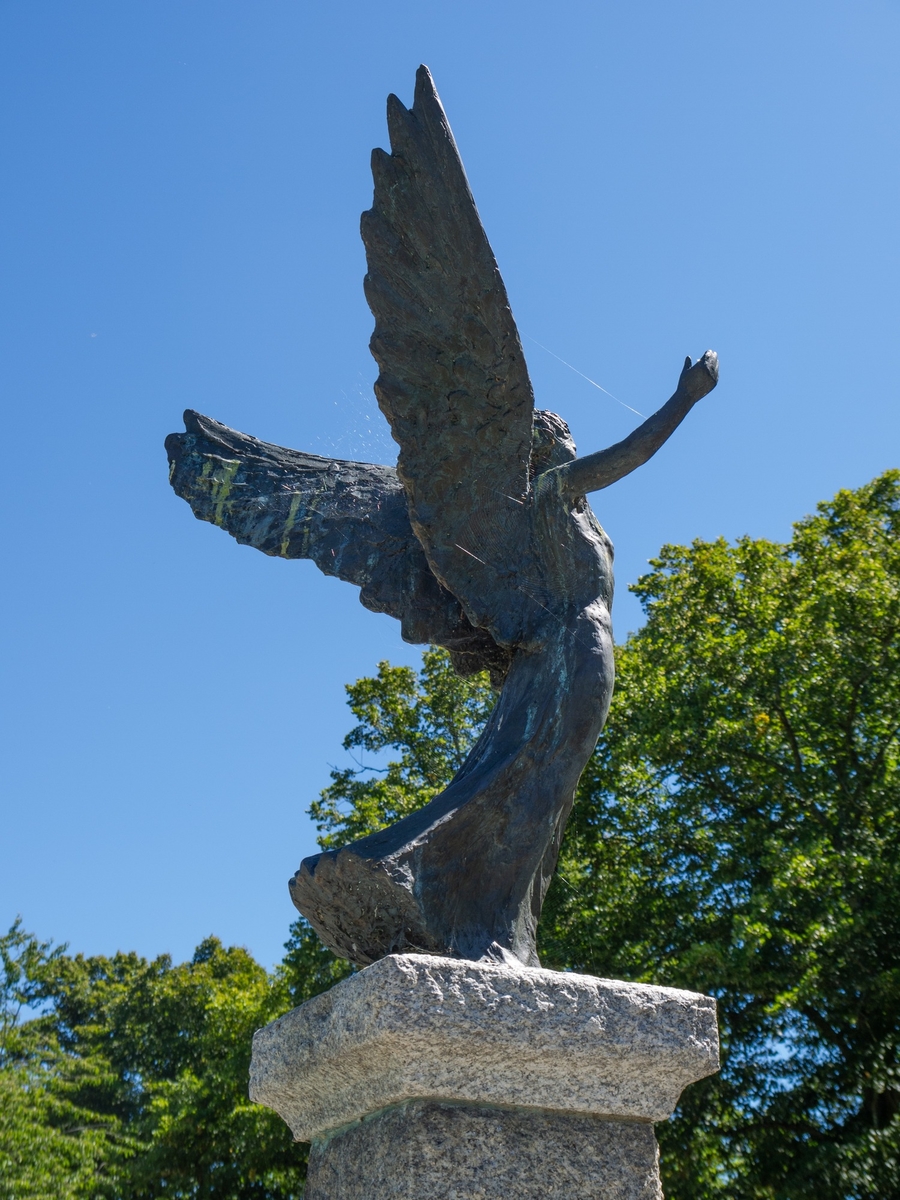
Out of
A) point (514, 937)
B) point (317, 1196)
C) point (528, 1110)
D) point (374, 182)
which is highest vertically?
point (374, 182)

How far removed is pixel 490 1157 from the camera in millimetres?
2725

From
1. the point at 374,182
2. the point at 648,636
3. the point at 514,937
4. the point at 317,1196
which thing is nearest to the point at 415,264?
the point at 374,182

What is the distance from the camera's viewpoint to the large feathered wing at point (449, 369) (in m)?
3.75

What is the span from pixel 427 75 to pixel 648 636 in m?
12.8

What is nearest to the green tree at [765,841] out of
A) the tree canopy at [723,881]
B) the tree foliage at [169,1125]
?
the tree canopy at [723,881]

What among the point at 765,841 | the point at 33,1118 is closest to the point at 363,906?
the point at 765,841

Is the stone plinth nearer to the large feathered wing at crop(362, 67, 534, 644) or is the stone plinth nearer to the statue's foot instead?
the statue's foot

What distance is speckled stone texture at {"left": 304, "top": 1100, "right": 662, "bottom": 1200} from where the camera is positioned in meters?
2.67

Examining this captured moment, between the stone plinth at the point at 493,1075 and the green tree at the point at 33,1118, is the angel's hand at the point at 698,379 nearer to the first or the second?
the stone plinth at the point at 493,1075

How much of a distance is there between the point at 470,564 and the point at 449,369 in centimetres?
70

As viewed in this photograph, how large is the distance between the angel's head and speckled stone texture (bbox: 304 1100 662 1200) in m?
2.30

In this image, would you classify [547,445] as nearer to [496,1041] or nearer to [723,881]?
[496,1041]

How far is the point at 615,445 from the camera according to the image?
4.07 m

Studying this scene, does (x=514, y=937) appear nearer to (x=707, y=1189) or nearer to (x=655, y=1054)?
(x=655, y=1054)
